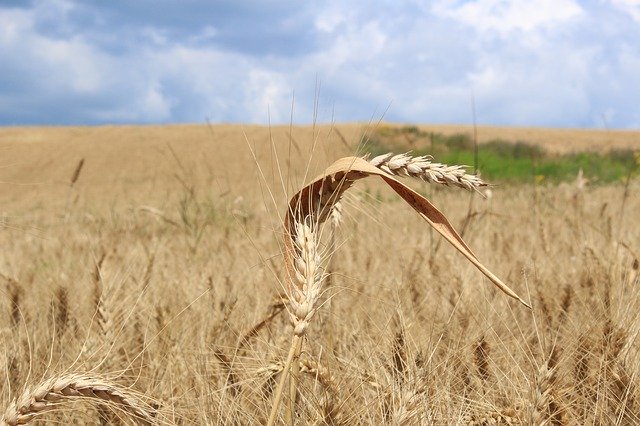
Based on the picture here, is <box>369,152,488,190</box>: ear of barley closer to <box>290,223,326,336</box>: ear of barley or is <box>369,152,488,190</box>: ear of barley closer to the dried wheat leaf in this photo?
the dried wheat leaf

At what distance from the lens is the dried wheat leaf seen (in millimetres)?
848

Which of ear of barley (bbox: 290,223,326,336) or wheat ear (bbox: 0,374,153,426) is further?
wheat ear (bbox: 0,374,153,426)

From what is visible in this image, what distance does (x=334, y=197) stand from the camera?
3.08 ft

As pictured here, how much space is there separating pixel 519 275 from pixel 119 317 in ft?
4.49

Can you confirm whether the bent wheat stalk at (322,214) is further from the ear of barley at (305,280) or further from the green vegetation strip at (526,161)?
the green vegetation strip at (526,161)

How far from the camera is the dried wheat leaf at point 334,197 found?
85cm

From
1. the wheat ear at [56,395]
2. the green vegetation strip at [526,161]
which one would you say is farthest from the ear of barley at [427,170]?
the green vegetation strip at [526,161]

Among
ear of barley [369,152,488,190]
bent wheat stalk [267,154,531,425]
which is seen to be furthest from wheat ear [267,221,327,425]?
ear of barley [369,152,488,190]

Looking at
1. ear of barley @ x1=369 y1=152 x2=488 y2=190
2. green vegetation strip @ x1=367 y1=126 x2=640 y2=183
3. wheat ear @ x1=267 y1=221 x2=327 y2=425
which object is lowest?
green vegetation strip @ x1=367 y1=126 x2=640 y2=183

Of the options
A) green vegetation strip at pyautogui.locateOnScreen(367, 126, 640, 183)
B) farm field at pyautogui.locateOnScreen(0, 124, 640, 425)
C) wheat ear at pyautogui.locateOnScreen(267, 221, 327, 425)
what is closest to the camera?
wheat ear at pyautogui.locateOnScreen(267, 221, 327, 425)

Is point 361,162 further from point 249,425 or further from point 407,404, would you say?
point 249,425

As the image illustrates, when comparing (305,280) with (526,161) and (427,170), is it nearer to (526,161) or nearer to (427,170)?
(427,170)

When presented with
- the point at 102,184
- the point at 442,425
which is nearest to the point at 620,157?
the point at 102,184

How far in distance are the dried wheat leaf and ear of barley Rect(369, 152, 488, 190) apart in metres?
0.03
